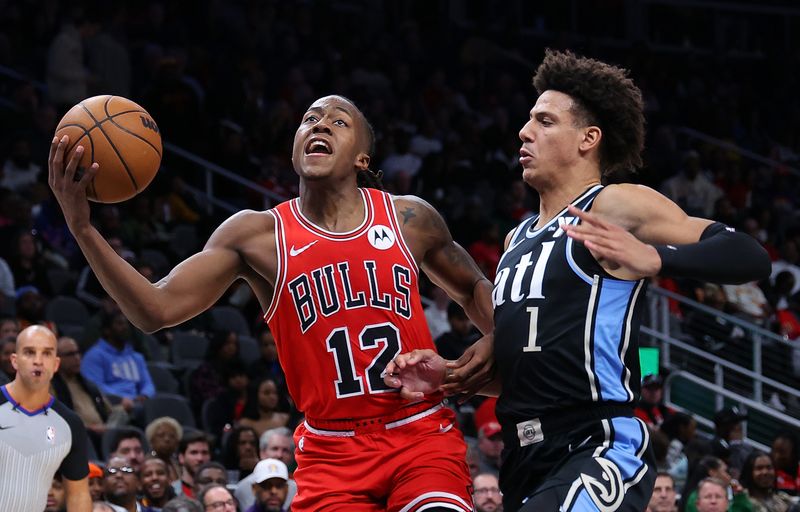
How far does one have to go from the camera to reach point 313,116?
5.11 meters

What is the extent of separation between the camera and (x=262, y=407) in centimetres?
1008

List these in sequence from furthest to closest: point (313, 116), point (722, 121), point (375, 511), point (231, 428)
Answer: point (722, 121), point (231, 428), point (313, 116), point (375, 511)

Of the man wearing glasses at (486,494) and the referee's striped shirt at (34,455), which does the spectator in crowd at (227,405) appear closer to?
the man wearing glasses at (486,494)

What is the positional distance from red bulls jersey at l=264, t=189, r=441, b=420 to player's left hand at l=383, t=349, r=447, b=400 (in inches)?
3.8

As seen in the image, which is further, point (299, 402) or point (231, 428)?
point (231, 428)

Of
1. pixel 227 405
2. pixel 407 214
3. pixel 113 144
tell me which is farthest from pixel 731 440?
pixel 113 144

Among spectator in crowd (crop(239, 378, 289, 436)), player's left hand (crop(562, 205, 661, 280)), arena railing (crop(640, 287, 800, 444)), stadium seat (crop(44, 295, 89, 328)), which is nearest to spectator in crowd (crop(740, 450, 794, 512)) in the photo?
arena railing (crop(640, 287, 800, 444))

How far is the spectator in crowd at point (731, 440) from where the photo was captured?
10684 mm

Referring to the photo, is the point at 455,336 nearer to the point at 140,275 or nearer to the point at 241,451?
the point at 241,451

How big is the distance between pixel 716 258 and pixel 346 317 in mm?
1435

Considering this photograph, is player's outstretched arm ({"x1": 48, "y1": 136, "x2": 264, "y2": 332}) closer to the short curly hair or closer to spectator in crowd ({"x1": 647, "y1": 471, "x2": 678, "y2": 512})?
the short curly hair

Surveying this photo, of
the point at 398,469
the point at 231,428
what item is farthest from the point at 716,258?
the point at 231,428

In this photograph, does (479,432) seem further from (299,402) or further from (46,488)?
(299,402)

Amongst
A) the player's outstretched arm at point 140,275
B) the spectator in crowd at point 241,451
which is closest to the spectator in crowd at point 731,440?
the spectator in crowd at point 241,451
